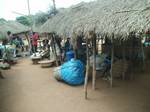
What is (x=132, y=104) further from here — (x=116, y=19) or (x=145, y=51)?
(x=145, y=51)

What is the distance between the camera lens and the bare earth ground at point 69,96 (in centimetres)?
779

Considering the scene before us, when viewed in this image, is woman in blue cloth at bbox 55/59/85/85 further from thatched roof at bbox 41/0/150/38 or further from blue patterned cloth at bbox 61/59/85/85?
thatched roof at bbox 41/0/150/38

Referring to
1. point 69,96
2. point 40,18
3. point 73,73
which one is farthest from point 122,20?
point 40,18

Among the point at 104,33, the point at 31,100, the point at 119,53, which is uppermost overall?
the point at 104,33

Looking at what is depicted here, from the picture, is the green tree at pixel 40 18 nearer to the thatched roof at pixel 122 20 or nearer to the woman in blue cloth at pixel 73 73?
the woman in blue cloth at pixel 73 73

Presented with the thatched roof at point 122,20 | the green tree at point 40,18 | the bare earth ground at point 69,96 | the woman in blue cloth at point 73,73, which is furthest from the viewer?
the green tree at point 40,18

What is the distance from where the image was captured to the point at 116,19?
6.38 meters

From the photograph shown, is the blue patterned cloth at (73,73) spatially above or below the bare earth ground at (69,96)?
above

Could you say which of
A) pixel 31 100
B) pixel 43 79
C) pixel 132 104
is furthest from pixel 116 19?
pixel 43 79

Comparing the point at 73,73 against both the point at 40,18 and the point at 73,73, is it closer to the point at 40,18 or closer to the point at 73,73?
the point at 73,73

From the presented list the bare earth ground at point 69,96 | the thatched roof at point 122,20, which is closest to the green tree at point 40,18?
the bare earth ground at point 69,96

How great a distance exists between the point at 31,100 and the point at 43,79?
329cm

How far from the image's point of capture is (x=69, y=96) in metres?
9.04

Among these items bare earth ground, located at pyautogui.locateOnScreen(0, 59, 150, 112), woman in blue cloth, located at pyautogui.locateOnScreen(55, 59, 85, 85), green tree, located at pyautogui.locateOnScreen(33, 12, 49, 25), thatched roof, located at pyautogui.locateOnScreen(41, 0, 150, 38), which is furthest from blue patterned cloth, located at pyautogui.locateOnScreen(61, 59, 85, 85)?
green tree, located at pyautogui.locateOnScreen(33, 12, 49, 25)
